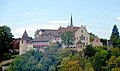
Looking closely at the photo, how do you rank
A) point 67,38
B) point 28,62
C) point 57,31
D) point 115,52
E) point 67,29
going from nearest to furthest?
1. point 28,62
2. point 115,52
3. point 67,38
4. point 67,29
5. point 57,31

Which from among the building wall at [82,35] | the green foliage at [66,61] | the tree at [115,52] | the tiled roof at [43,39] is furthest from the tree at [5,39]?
the tree at [115,52]

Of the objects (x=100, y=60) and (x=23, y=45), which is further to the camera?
(x=23, y=45)

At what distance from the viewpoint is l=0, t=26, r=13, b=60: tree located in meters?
25.1

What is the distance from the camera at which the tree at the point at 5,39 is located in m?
25.1

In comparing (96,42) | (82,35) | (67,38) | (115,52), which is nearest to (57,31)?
(82,35)

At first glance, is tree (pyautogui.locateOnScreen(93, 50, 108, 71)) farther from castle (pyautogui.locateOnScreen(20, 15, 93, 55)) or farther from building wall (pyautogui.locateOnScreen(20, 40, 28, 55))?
building wall (pyautogui.locateOnScreen(20, 40, 28, 55))

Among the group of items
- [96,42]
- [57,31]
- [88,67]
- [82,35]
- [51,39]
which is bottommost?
[88,67]

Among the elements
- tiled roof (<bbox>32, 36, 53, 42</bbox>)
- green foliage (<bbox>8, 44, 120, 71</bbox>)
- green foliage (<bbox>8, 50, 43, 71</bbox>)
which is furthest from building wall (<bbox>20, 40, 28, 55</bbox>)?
green foliage (<bbox>8, 50, 43, 71</bbox>)

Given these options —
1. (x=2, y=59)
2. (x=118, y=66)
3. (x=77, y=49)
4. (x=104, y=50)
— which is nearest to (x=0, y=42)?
(x=2, y=59)

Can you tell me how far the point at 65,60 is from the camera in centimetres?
2020

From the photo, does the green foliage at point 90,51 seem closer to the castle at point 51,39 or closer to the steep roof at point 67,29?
the castle at point 51,39

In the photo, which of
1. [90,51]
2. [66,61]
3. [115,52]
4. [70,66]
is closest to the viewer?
[70,66]

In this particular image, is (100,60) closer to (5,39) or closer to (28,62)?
(28,62)

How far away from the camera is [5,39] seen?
2520cm
